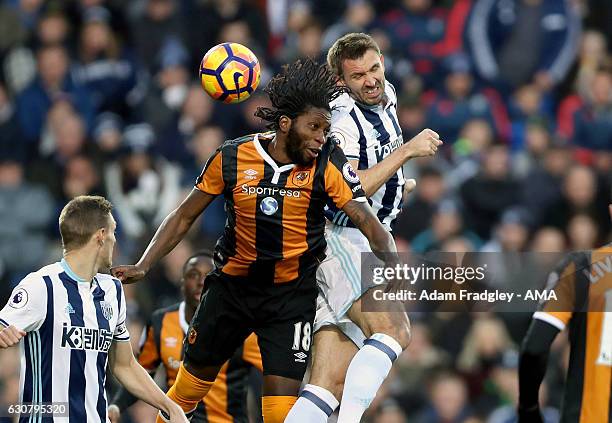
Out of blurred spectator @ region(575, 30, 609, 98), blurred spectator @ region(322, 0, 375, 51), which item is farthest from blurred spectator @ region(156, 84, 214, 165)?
blurred spectator @ region(575, 30, 609, 98)

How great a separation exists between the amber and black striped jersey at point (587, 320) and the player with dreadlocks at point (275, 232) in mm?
877

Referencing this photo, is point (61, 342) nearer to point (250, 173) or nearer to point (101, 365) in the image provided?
point (101, 365)

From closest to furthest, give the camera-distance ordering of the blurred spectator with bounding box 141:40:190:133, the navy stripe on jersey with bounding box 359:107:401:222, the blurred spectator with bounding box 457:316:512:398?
the navy stripe on jersey with bounding box 359:107:401:222 < the blurred spectator with bounding box 457:316:512:398 < the blurred spectator with bounding box 141:40:190:133

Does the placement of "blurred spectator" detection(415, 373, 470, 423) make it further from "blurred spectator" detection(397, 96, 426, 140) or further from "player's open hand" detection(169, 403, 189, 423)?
"player's open hand" detection(169, 403, 189, 423)

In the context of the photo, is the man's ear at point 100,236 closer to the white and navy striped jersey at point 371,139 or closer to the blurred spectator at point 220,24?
the white and navy striped jersey at point 371,139

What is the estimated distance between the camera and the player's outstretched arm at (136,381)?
289 inches

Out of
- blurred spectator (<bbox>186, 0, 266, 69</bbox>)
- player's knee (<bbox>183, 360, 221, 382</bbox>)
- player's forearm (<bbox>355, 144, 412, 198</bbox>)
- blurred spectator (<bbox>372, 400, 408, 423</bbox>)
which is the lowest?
player's knee (<bbox>183, 360, 221, 382</bbox>)

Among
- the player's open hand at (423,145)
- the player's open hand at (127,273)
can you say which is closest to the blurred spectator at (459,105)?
the player's open hand at (423,145)

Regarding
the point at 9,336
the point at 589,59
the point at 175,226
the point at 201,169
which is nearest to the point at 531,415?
the point at 175,226

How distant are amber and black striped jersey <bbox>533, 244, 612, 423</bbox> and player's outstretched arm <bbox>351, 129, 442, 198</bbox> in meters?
1.02

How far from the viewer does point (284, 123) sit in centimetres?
768

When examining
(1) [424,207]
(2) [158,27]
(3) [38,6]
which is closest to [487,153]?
(1) [424,207]

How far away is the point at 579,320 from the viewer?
7.38 meters

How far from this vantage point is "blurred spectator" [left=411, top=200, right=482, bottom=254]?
42.5 ft
